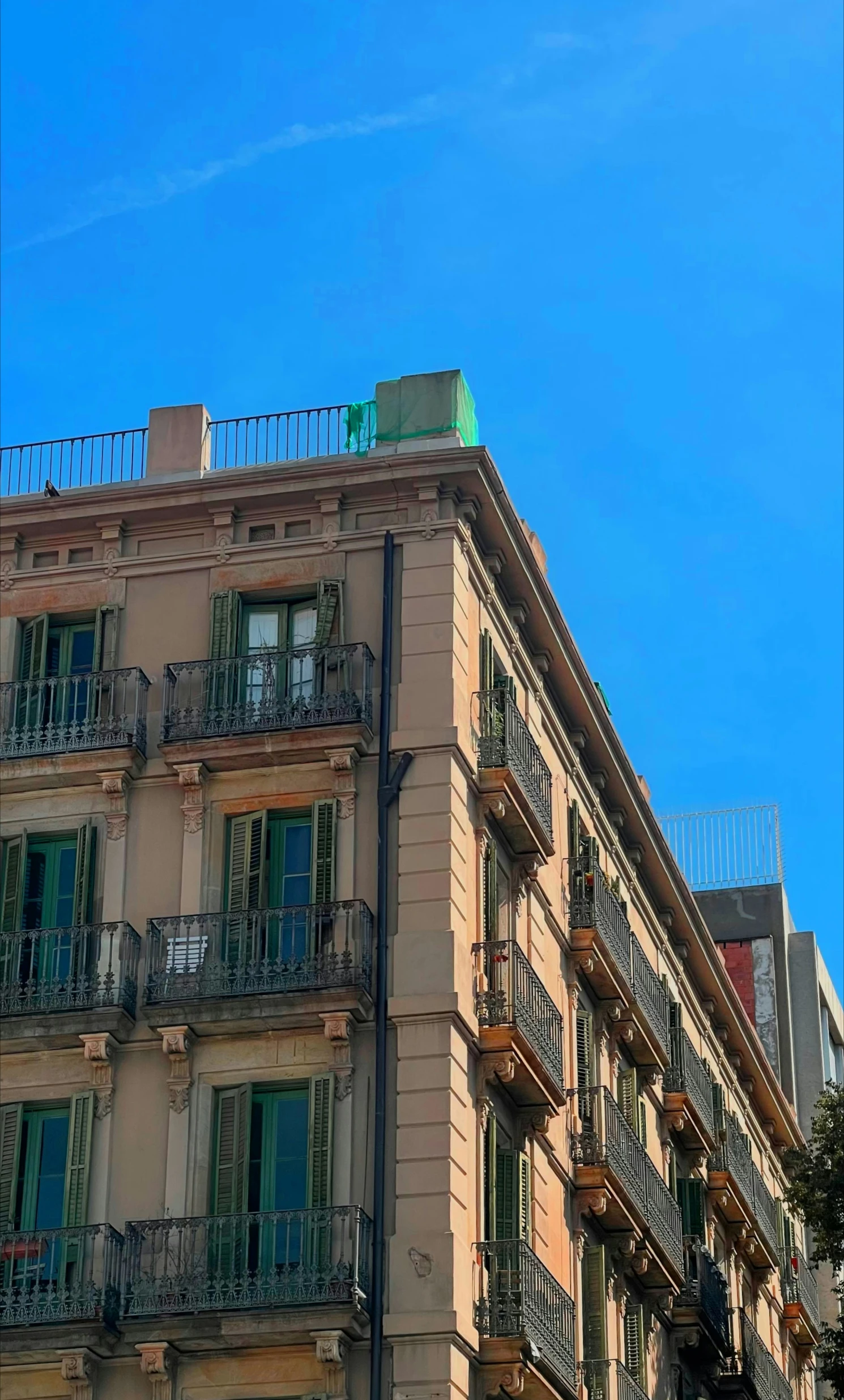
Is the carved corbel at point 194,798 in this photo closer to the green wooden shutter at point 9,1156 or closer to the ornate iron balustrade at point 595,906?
the green wooden shutter at point 9,1156

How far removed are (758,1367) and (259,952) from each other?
71.8ft

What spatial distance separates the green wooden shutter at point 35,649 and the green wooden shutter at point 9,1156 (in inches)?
254

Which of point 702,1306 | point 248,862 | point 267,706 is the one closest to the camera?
point 248,862

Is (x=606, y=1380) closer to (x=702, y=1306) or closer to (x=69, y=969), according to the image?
(x=702, y=1306)

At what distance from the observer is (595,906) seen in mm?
40688

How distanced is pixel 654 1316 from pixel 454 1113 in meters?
13.1

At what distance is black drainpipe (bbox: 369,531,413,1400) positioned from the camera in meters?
30.2

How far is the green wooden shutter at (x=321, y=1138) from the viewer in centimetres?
3106

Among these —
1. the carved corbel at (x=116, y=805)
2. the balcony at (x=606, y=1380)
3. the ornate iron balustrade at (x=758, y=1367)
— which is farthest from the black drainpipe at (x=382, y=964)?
the ornate iron balustrade at (x=758, y=1367)

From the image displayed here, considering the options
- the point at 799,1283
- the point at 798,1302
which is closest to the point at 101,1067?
the point at 798,1302

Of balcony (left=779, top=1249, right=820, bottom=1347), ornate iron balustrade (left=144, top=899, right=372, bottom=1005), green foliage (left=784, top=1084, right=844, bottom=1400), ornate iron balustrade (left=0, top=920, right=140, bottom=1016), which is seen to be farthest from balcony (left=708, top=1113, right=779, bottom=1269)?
ornate iron balustrade (left=0, top=920, right=140, bottom=1016)

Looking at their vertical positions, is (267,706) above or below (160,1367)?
above

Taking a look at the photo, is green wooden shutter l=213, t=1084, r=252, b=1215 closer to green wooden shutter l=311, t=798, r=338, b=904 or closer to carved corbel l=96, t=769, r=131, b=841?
green wooden shutter l=311, t=798, r=338, b=904

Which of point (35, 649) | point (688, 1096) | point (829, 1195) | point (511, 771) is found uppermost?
point (35, 649)
